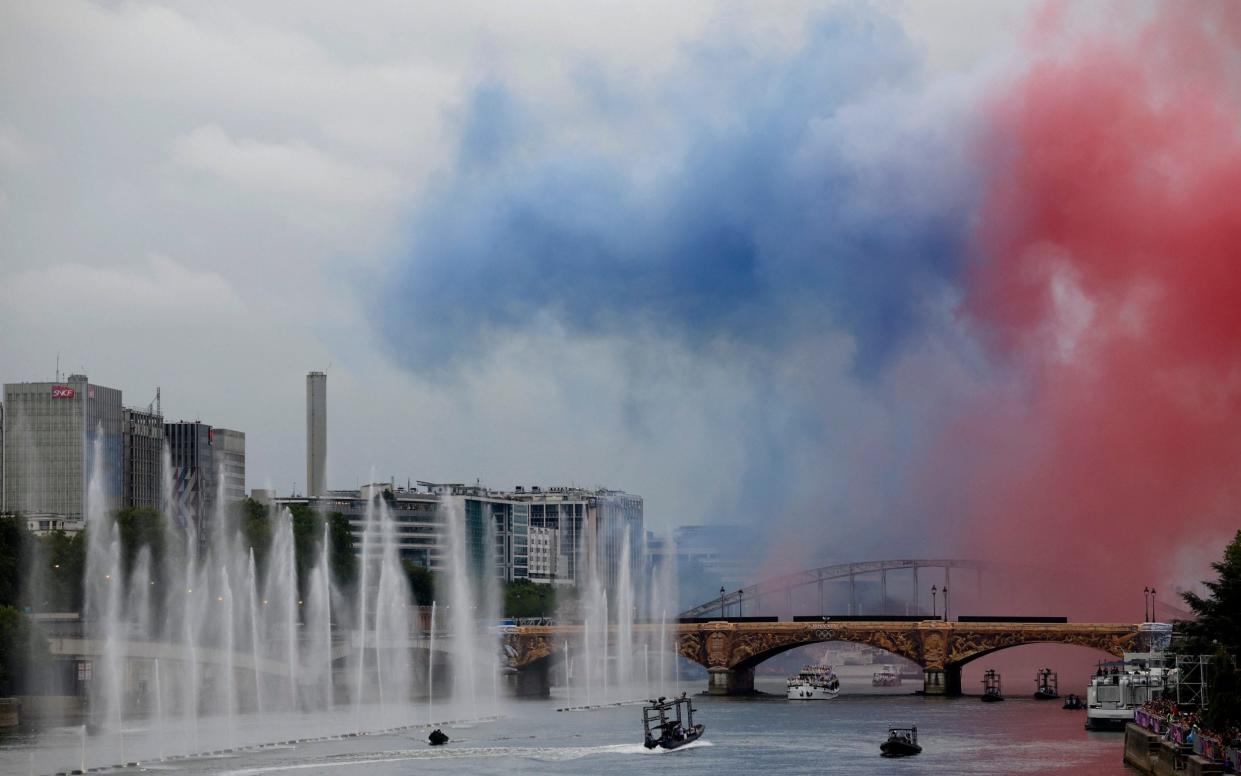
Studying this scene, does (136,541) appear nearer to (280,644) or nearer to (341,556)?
(280,644)

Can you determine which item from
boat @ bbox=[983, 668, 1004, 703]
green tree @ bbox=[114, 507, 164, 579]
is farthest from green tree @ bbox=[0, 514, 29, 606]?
boat @ bbox=[983, 668, 1004, 703]

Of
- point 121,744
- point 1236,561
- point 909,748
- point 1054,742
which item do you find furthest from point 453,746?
point 1236,561

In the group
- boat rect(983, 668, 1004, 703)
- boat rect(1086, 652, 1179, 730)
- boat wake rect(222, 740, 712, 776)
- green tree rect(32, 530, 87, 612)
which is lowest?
boat rect(983, 668, 1004, 703)

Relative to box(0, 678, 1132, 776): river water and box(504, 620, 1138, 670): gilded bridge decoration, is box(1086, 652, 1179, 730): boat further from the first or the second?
box(504, 620, 1138, 670): gilded bridge decoration

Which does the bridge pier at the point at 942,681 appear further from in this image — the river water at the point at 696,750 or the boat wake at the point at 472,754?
the boat wake at the point at 472,754

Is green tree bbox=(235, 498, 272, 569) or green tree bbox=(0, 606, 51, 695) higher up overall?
green tree bbox=(235, 498, 272, 569)

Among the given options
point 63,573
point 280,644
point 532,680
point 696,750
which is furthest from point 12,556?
point 696,750
